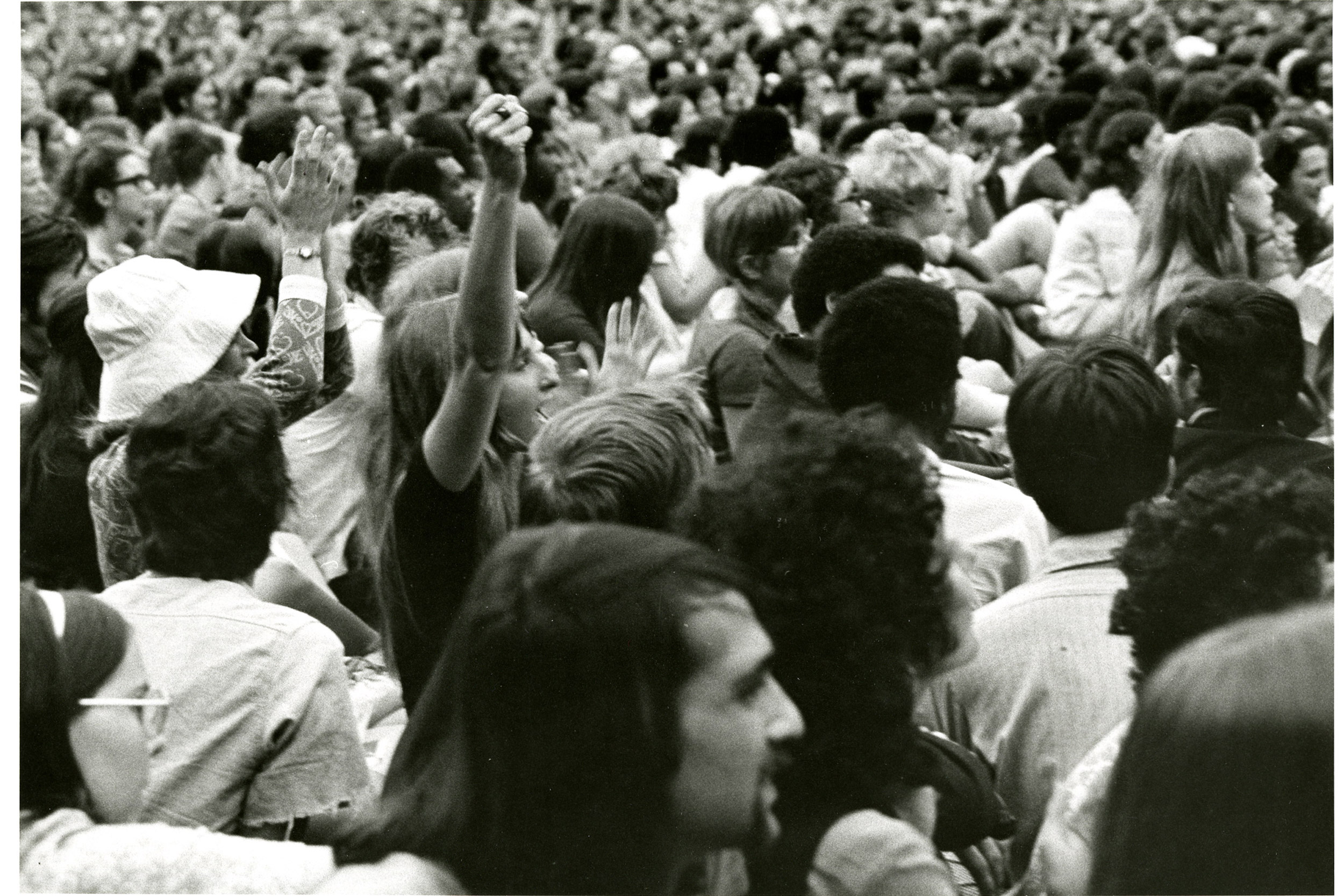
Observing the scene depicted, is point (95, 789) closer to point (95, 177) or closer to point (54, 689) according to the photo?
Answer: point (54, 689)

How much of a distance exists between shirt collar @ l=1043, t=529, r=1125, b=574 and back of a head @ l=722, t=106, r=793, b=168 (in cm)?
527

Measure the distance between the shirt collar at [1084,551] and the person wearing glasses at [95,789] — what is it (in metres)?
1.13

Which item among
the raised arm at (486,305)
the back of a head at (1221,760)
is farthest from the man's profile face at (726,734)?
the raised arm at (486,305)

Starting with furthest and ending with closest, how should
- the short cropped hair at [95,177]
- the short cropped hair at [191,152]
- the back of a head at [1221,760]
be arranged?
the short cropped hair at [191,152] < the short cropped hair at [95,177] < the back of a head at [1221,760]

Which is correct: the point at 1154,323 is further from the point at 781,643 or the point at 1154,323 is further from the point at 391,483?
the point at 781,643

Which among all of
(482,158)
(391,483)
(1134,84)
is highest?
(482,158)

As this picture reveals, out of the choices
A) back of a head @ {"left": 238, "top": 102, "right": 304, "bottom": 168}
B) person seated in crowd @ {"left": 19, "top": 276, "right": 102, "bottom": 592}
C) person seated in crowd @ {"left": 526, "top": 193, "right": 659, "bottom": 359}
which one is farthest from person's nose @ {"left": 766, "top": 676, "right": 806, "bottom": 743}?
back of a head @ {"left": 238, "top": 102, "right": 304, "bottom": 168}

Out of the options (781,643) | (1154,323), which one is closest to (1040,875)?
(781,643)

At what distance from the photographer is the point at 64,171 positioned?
6457 millimetres

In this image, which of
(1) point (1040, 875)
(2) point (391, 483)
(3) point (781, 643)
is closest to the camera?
(3) point (781, 643)

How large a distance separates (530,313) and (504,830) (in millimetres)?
3046

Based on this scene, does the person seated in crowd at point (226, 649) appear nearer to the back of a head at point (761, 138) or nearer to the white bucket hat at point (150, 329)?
the white bucket hat at point (150, 329)

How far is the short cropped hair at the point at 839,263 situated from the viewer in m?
3.91

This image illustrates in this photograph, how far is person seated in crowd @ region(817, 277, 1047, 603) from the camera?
306 cm
